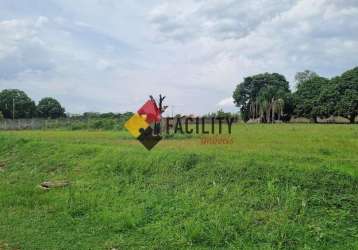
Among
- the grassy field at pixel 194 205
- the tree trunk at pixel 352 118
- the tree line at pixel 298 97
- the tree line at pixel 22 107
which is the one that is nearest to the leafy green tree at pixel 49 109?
the tree line at pixel 22 107

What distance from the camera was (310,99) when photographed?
51.7 metres

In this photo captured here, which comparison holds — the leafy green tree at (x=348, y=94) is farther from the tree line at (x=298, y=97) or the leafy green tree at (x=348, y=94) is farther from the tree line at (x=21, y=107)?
the tree line at (x=21, y=107)

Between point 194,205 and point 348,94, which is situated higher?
point 348,94

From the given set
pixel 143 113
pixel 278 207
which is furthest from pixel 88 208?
pixel 143 113

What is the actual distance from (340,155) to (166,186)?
4867 mm

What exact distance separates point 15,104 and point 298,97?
45.4m

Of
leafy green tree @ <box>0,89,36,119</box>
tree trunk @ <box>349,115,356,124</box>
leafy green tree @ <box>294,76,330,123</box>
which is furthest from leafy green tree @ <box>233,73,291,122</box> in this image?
leafy green tree @ <box>0,89,36,119</box>

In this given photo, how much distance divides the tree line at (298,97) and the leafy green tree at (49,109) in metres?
32.3

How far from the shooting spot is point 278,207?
642 cm

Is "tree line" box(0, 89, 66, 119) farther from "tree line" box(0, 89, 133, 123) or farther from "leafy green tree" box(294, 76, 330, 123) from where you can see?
"leafy green tree" box(294, 76, 330, 123)

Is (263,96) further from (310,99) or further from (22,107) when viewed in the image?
(22,107)

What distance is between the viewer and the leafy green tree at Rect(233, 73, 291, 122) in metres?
56.3

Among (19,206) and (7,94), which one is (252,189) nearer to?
(19,206)

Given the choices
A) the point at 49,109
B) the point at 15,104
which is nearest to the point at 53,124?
the point at 15,104
